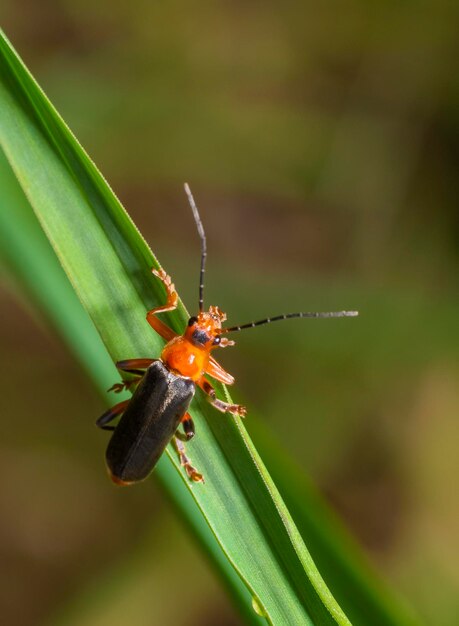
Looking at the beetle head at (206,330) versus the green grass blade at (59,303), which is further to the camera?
the beetle head at (206,330)

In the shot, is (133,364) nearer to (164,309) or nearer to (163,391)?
(164,309)

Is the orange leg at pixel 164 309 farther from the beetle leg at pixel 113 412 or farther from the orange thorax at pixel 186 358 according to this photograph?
the beetle leg at pixel 113 412

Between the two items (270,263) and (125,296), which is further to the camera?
(270,263)

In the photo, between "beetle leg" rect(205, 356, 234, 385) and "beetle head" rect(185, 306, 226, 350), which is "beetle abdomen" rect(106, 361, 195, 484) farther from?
"beetle head" rect(185, 306, 226, 350)

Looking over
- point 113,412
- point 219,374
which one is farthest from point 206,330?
point 113,412

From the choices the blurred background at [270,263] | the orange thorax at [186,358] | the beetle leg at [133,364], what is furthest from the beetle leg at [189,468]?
the blurred background at [270,263]

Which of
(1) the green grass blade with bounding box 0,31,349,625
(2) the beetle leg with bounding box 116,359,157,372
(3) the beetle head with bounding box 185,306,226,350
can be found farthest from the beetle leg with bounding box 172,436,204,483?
(3) the beetle head with bounding box 185,306,226,350
